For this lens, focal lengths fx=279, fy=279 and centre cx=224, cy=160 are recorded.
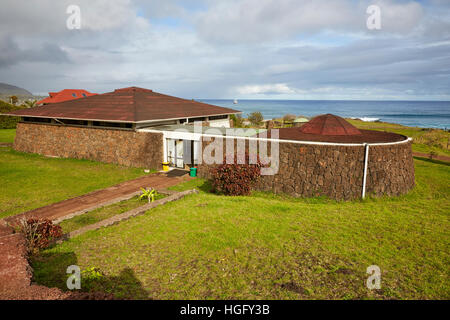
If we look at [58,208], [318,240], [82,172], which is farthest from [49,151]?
[318,240]

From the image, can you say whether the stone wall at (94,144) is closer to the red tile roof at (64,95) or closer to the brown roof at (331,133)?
the brown roof at (331,133)

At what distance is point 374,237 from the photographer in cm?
814

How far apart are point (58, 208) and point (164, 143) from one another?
27.0ft

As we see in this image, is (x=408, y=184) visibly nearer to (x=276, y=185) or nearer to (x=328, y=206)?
(x=328, y=206)

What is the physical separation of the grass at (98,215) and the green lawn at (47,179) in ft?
10.3

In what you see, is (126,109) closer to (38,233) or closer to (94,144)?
(94,144)

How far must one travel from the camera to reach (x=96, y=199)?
1282 centimetres

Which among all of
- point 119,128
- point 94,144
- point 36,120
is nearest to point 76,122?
point 94,144

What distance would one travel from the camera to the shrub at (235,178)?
1296cm

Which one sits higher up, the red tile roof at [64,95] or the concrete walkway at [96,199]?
the red tile roof at [64,95]

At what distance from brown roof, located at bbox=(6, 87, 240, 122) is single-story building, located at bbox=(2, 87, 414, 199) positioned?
83mm
